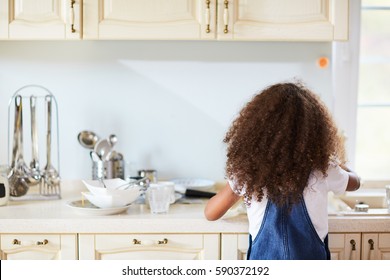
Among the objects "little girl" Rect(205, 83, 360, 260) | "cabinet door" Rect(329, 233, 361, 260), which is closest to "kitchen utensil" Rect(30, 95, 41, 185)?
"little girl" Rect(205, 83, 360, 260)

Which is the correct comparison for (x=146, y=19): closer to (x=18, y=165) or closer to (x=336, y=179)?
(x=18, y=165)

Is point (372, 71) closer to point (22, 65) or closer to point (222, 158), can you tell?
point (222, 158)

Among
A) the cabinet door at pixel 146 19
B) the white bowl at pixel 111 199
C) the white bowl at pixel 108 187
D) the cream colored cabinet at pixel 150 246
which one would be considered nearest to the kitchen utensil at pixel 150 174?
the white bowl at pixel 108 187

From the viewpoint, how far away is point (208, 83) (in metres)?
2.37

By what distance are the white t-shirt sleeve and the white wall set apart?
2.32ft

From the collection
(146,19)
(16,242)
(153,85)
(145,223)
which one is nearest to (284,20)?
(146,19)

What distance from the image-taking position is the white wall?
2.35 metres

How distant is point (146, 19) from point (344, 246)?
3.27 feet

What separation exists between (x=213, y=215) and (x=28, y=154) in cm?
92

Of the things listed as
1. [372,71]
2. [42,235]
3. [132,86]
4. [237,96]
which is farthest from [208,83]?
[42,235]

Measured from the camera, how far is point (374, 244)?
192 cm

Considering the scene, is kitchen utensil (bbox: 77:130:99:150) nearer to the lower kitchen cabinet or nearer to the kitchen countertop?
the kitchen countertop

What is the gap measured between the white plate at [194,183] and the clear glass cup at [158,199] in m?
0.28

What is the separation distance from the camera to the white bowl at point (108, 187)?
75.9 inches
